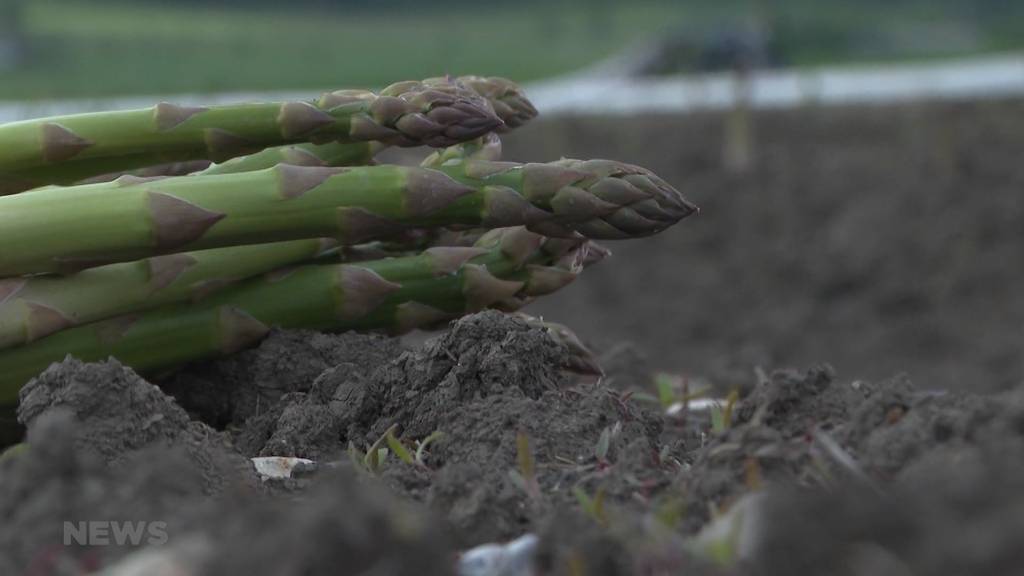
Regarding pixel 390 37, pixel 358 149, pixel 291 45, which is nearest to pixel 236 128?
pixel 358 149

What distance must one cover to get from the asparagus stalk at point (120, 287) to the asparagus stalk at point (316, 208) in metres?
0.05

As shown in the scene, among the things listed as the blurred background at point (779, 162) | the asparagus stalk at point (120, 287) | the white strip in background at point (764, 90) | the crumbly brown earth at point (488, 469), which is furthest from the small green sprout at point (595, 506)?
the white strip in background at point (764, 90)

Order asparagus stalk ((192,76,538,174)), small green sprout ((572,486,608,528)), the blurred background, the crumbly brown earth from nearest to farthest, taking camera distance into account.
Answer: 1. the crumbly brown earth
2. small green sprout ((572,486,608,528))
3. asparagus stalk ((192,76,538,174))
4. the blurred background

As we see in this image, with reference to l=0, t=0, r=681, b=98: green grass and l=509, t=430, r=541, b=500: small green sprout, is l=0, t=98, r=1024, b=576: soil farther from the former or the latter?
l=0, t=0, r=681, b=98: green grass

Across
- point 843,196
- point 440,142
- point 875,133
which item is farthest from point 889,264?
point 440,142

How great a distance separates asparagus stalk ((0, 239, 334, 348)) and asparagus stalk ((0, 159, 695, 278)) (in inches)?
2.1

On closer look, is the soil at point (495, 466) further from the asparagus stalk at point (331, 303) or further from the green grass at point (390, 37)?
the green grass at point (390, 37)

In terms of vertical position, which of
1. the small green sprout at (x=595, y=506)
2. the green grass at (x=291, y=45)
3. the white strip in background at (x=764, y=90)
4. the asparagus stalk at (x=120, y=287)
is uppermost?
the small green sprout at (x=595, y=506)

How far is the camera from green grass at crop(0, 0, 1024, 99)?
52.4ft

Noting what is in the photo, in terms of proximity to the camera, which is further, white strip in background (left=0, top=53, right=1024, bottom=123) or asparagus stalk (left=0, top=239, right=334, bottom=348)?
white strip in background (left=0, top=53, right=1024, bottom=123)

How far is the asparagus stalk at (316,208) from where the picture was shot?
2.42 metres

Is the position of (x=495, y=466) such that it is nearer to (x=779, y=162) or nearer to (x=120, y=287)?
(x=120, y=287)

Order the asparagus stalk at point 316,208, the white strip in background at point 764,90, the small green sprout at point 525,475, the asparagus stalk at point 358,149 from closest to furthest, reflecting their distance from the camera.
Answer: the small green sprout at point 525,475 < the asparagus stalk at point 316,208 < the asparagus stalk at point 358,149 < the white strip in background at point 764,90

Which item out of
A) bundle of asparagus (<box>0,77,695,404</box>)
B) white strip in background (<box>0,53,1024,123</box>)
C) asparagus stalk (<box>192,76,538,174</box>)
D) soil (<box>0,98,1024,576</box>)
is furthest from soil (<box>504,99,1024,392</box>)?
bundle of asparagus (<box>0,77,695,404</box>)
